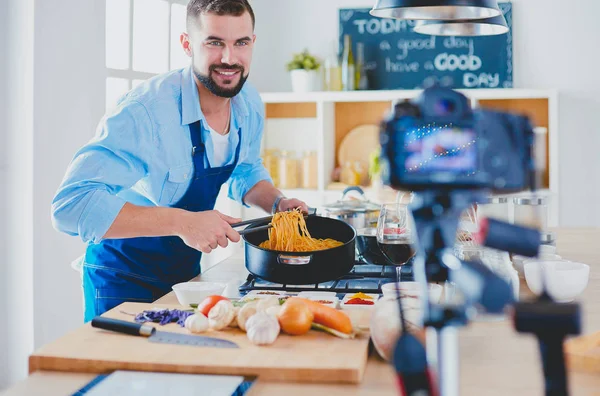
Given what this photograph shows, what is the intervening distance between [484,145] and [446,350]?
228mm

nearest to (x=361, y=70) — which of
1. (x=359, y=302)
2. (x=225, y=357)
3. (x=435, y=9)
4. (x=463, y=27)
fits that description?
(x=463, y=27)

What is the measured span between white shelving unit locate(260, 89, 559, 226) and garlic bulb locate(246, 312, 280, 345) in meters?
2.89

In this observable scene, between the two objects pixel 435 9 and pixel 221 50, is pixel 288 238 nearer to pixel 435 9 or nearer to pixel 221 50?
pixel 221 50

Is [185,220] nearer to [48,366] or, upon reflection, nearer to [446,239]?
[48,366]

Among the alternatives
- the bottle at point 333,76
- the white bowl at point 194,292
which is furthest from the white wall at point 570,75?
the white bowl at point 194,292

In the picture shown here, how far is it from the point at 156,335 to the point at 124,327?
0.07 metres

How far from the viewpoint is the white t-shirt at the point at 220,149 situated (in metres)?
2.50

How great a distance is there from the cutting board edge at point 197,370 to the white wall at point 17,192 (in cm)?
188

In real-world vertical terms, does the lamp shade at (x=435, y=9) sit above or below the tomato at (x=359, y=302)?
above

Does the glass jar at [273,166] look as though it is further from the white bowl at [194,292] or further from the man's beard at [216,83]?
the white bowl at [194,292]

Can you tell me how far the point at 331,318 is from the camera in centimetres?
139

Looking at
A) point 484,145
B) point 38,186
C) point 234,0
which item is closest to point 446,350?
point 484,145

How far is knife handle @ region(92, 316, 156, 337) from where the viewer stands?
4.52 ft

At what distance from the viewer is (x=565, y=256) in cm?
242
